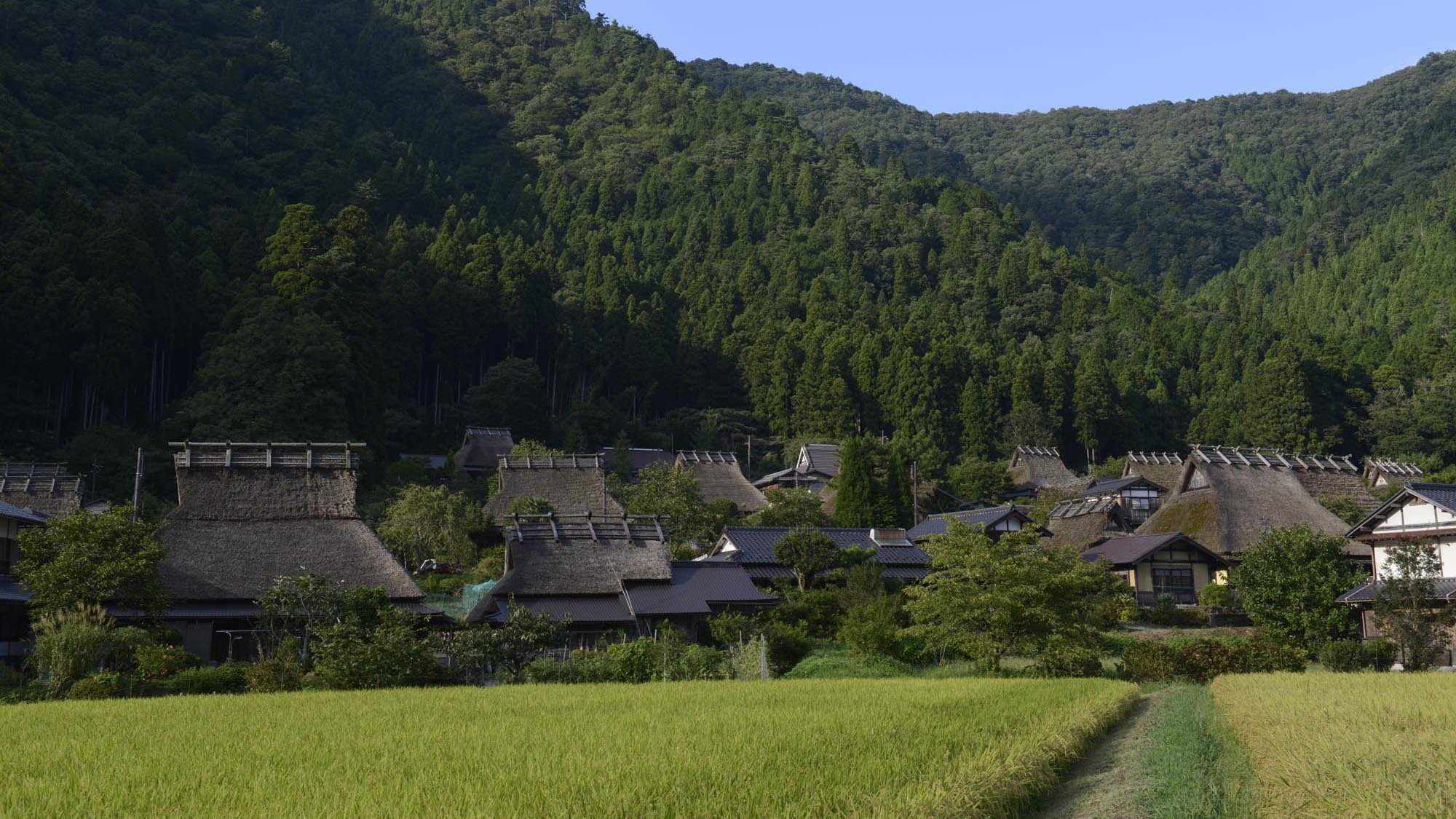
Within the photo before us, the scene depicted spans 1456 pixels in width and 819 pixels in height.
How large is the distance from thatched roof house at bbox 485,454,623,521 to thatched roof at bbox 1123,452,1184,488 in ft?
86.3

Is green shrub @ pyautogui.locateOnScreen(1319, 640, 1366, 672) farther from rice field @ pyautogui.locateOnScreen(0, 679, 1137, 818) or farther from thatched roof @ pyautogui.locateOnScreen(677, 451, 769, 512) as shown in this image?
thatched roof @ pyautogui.locateOnScreen(677, 451, 769, 512)

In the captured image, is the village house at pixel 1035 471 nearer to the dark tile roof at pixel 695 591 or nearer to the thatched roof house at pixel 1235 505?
the thatched roof house at pixel 1235 505

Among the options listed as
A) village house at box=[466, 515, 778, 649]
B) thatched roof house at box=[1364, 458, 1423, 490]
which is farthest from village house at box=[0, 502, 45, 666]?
thatched roof house at box=[1364, 458, 1423, 490]

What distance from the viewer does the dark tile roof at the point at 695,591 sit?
31.5m

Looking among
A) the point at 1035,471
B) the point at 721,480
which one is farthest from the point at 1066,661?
the point at 1035,471

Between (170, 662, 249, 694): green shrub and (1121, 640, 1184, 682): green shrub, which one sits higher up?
(170, 662, 249, 694): green shrub

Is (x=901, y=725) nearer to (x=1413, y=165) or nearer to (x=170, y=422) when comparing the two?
(x=170, y=422)

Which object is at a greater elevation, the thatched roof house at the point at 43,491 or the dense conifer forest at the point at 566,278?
the dense conifer forest at the point at 566,278

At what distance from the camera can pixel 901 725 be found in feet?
42.5

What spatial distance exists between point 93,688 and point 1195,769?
1782 cm

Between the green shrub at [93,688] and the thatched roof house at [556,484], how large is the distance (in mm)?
22950

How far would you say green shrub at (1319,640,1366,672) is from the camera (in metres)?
26.3

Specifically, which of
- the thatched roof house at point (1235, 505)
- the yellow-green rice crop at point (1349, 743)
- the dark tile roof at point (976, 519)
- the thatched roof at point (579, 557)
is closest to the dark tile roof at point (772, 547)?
the dark tile roof at point (976, 519)

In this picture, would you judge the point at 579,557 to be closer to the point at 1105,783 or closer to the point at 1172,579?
the point at 1172,579
